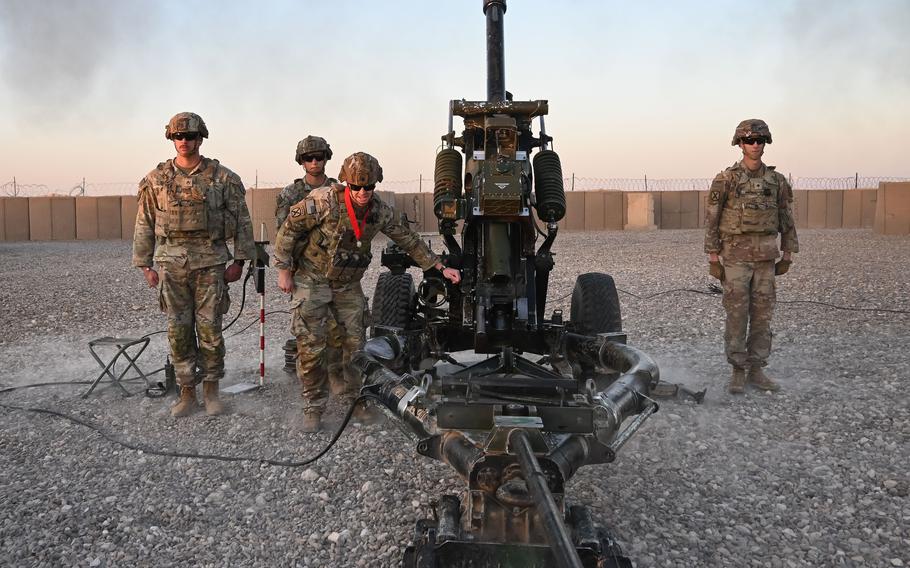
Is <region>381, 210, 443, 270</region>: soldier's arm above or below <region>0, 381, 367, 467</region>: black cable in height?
above

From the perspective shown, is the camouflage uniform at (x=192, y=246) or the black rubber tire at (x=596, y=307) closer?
the camouflage uniform at (x=192, y=246)

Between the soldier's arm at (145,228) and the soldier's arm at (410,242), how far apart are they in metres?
1.66

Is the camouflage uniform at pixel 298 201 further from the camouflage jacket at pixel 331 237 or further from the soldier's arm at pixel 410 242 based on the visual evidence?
the soldier's arm at pixel 410 242

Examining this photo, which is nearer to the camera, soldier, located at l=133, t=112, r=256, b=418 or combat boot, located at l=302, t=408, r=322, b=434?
combat boot, located at l=302, t=408, r=322, b=434

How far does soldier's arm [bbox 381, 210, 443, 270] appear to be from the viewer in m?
5.04

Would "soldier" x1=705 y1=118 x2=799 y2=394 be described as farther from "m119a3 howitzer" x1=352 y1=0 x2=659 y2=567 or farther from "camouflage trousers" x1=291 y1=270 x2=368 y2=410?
"camouflage trousers" x1=291 y1=270 x2=368 y2=410

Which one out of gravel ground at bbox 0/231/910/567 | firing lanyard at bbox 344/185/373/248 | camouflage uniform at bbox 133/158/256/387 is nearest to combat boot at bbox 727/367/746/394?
gravel ground at bbox 0/231/910/567

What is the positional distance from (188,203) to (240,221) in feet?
1.24

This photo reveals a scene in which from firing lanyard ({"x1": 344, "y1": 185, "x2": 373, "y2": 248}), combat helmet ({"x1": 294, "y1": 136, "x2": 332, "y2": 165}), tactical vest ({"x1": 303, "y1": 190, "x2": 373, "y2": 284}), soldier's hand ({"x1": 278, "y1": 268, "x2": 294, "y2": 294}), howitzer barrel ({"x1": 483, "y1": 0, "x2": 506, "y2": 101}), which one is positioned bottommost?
soldier's hand ({"x1": 278, "y1": 268, "x2": 294, "y2": 294})

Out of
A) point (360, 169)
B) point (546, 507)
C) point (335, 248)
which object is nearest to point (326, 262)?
point (335, 248)

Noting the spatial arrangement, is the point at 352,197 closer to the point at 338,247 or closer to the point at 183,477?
the point at 338,247

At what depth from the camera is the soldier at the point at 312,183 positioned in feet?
18.7

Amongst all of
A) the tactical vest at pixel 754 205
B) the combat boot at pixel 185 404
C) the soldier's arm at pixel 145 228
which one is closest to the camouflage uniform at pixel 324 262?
the combat boot at pixel 185 404

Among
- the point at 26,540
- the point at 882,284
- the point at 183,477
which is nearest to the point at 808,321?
the point at 882,284
